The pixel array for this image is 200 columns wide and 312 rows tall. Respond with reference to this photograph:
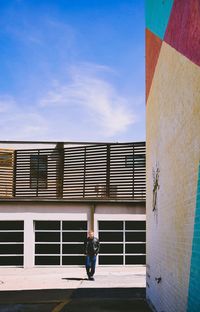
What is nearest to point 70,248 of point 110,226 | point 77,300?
point 110,226

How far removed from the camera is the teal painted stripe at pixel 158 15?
350 inches

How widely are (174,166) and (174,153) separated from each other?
0.22 meters

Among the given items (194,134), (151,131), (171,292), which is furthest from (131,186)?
(194,134)

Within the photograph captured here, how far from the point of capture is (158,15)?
395 inches

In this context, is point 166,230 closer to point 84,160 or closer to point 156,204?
point 156,204

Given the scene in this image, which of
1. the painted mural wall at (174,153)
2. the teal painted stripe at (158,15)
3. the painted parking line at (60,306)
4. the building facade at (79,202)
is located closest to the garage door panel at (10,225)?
the building facade at (79,202)

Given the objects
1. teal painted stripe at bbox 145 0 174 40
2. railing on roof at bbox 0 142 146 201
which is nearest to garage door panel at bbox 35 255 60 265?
railing on roof at bbox 0 142 146 201

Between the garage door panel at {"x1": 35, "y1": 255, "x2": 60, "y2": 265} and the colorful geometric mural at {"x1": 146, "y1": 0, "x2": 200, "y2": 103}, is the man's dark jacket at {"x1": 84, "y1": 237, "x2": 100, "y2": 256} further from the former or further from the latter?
the colorful geometric mural at {"x1": 146, "y1": 0, "x2": 200, "y2": 103}

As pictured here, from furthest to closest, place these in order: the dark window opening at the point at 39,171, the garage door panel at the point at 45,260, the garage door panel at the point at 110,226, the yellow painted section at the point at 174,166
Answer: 1. the dark window opening at the point at 39,171
2. the garage door panel at the point at 45,260
3. the garage door panel at the point at 110,226
4. the yellow painted section at the point at 174,166

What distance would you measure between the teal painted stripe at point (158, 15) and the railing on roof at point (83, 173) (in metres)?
10.7

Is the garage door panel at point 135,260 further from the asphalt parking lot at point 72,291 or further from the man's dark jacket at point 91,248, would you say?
the man's dark jacket at point 91,248

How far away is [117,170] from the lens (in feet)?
73.8

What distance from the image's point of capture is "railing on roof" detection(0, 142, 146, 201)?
878 inches

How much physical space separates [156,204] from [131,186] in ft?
37.5
